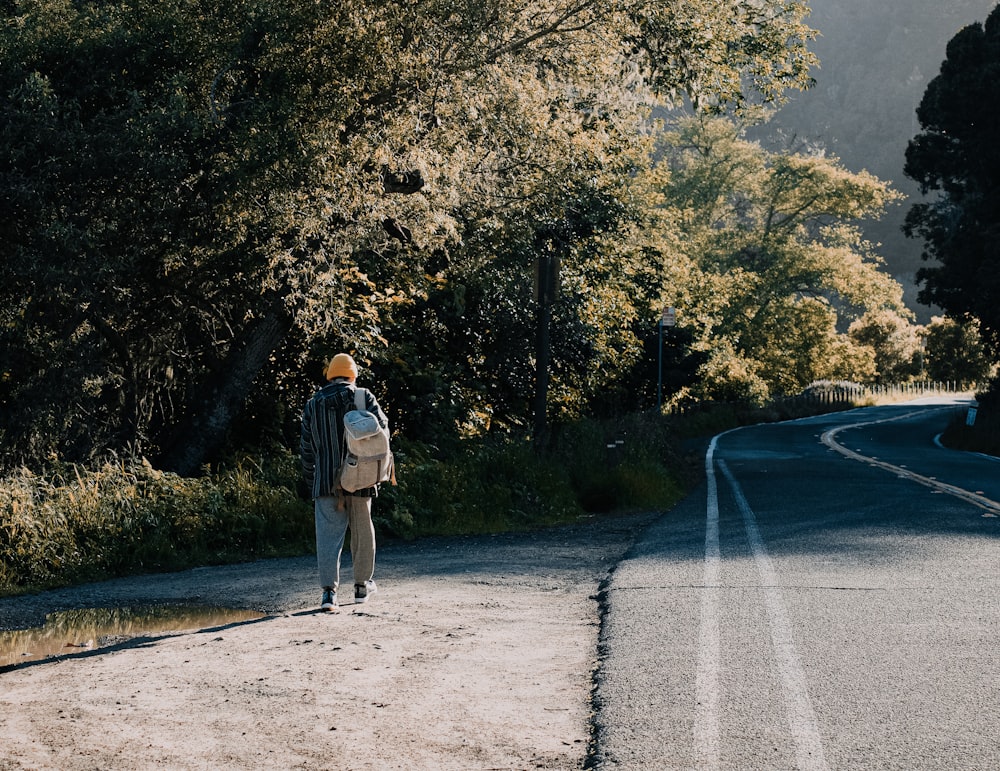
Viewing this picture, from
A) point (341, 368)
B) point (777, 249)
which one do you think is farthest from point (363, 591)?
point (777, 249)

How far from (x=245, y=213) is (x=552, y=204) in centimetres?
685

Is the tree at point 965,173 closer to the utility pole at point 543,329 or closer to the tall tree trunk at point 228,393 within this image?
the utility pole at point 543,329

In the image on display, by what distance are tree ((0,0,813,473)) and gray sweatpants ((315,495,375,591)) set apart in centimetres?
582

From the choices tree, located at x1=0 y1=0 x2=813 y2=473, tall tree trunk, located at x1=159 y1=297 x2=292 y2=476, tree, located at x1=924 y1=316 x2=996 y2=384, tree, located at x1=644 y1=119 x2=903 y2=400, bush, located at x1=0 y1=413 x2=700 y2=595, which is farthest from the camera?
tree, located at x1=924 y1=316 x2=996 y2=384

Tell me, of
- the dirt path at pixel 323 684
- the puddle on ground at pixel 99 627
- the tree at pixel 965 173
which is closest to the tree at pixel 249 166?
the dirt path at pixel 323 684

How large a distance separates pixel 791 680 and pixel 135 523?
7147 mm

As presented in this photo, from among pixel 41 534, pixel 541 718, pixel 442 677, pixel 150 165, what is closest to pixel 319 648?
pixel 442 677

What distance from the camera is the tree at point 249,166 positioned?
44.2 ft

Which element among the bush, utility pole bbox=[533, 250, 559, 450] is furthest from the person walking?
utility pole bbox=[533, 250, 559, 450]

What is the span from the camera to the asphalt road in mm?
5250

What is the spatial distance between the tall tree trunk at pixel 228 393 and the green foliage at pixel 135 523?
2.48 metres

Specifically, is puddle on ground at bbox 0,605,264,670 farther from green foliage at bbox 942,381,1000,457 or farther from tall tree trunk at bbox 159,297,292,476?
green foliage at bbox 942,381,1000,457

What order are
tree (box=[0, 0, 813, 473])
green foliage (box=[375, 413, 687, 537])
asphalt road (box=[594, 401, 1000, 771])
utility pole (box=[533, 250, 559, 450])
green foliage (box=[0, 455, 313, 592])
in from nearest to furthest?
asphalt road (box=[594, 401, 1000, 771]) → green foliage (box=[0, 455, 313, 592]) → tree (box=[0, 0, 813, 473]) → green foliage (box=[375, 413, 687, 537]) → utility pole (box=[533, 250, 559, 450])

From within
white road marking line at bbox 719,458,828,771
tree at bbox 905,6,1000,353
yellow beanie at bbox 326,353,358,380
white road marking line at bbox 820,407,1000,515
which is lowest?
white road marking line at bbox 719,458,828,771
